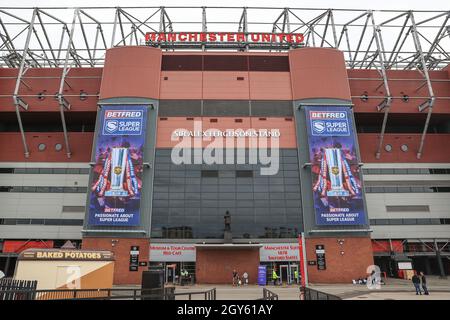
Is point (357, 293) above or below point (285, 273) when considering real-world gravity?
below

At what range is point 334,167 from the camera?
4406cm

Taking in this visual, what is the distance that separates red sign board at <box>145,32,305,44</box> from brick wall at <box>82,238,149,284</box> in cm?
3273

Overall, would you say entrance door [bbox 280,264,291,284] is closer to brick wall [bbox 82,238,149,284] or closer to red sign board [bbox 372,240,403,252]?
red sign board [bbox 372,240,403,252]

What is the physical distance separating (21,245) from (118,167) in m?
18.3

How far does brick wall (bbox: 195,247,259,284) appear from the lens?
40906 millimetres

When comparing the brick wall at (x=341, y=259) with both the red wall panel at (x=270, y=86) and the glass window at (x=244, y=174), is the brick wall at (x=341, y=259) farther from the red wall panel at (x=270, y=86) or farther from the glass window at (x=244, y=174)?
the red wall panel at (x=270, y=86)

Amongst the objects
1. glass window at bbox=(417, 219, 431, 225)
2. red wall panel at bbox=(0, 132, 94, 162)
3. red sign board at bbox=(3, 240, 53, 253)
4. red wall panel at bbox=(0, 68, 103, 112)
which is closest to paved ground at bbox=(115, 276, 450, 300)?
glass window at bbox=(417, 219, 431, 225)

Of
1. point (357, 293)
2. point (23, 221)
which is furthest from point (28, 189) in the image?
point (357, 293)

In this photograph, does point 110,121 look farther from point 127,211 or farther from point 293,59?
point 293,59

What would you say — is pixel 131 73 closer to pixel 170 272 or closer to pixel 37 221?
pixel 37 221

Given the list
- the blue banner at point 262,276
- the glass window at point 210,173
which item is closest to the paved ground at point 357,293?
the blue banner at point 262,276

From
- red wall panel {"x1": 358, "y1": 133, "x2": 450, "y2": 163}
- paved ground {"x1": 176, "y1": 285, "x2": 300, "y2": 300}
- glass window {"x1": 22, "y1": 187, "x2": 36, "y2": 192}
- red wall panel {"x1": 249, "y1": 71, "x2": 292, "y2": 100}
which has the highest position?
red wall panel {"x1": 249, "y1": 71, "x2": 292, "y2": 100}

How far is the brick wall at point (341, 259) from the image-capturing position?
133 ft
